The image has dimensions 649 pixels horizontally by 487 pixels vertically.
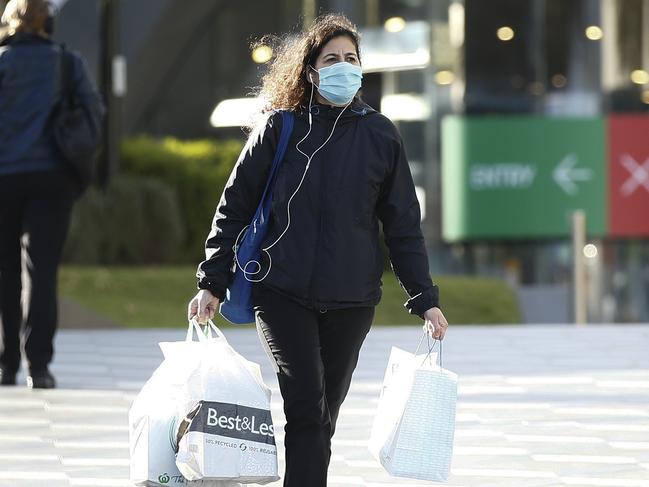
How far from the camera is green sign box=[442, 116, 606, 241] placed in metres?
19.3

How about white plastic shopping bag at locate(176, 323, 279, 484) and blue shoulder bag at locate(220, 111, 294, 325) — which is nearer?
white plastic shopping bag at locate(176, 323, 279, 484)

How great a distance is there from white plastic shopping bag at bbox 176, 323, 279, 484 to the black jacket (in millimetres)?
248

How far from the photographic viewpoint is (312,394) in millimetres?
4441

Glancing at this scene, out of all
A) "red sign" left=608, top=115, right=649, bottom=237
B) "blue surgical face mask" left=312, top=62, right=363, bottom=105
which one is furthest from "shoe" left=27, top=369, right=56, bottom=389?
"red sign" left=608, top=115, right=649, bottom=237

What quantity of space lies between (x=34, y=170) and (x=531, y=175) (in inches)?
494

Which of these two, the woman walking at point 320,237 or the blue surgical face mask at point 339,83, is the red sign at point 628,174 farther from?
the blue surgical face mask at point 339,83

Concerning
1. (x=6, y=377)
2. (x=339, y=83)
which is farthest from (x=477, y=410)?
(x=339, y=83)

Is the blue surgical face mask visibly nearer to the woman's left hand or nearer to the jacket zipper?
the jacket zipper

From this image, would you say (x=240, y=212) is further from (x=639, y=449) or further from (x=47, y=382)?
(x=47, y=382)

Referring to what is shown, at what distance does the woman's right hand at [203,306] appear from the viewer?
4.52m

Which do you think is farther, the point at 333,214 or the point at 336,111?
the point at 336,111

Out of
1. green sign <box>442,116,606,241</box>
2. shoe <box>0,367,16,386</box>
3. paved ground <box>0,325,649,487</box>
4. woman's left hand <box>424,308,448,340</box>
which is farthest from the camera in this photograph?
green sign <box>442,116,606,241</box>

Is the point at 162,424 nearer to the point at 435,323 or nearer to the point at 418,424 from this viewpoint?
the point at 418,424

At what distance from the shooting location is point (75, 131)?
7539mm
